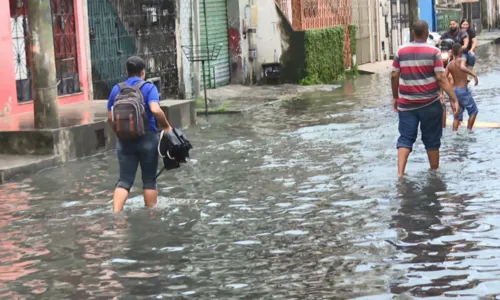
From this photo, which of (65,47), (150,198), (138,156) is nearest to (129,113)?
(138,156)

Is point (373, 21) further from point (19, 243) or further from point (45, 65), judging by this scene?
point (19, 243)

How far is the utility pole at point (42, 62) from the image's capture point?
15.7m

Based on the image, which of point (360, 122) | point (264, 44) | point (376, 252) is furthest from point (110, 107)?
point (264, 44)

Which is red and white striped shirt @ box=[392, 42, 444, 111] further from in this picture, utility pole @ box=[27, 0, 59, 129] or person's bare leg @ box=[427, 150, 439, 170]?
utility pole @ box=[27, 0, 59, 129]

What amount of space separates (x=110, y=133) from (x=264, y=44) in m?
13.4

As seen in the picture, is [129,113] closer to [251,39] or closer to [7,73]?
[7,73]

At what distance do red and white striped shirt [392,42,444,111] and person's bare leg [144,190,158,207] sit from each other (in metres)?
3.21

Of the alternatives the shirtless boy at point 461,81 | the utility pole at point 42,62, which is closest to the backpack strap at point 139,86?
the utility pole at point 42,62

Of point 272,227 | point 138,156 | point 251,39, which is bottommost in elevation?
point 272,227

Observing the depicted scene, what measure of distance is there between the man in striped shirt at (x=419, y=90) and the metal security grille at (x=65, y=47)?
908cm

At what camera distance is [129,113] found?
10.5m

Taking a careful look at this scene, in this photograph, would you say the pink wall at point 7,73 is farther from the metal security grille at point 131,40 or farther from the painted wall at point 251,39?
the painted wall at point 251,39

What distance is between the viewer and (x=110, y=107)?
10.8 m

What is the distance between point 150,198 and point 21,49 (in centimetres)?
885
